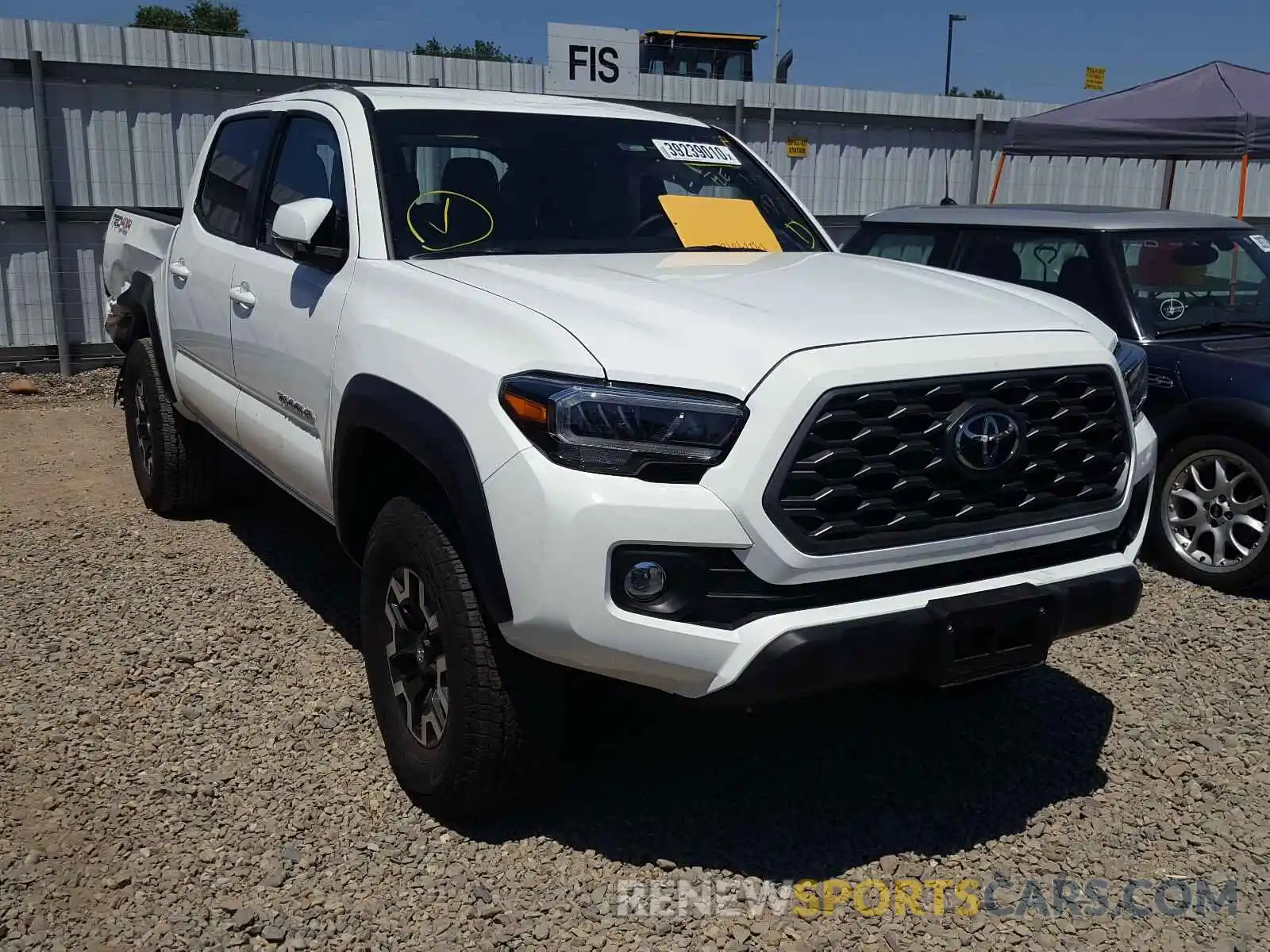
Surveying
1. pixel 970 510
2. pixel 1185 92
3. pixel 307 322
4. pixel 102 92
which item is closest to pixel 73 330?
pixel 102 92

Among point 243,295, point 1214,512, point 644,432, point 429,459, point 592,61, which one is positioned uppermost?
point 592,61

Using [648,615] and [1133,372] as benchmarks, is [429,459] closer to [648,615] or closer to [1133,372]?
[648,615]

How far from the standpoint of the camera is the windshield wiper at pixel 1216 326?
17.6ft

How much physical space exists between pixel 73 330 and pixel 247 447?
6.04m

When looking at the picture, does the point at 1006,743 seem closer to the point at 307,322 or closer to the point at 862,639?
the point at 862,639

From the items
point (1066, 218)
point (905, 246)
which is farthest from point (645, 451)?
point (905, 246)

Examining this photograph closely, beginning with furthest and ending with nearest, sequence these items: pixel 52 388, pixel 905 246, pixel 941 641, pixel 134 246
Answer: pixel 52 388
pixel 905 246
pixel 134 246
pixel 941 641

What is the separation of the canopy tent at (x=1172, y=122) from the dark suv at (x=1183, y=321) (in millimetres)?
3947

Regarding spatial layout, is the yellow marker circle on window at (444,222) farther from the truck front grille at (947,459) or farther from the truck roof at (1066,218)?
the truck roof at (1066,218)

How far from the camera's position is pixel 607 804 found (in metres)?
3.22

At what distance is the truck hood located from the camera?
2.55 meters

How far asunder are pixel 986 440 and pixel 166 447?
4.10 meters

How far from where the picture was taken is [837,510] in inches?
101

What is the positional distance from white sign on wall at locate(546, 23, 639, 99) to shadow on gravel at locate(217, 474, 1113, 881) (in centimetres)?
692
